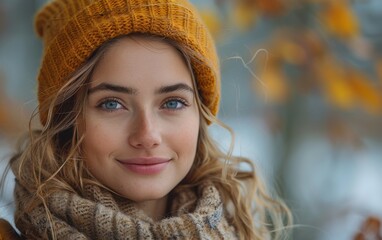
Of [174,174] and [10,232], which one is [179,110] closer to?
[174,174]

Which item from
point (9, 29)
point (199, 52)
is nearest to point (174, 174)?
point (199, 52)

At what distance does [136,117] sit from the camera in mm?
1858

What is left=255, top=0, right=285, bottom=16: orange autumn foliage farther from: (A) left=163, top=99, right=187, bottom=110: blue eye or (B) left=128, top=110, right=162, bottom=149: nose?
(B) left=128, top=110, right=162, bottom=149: nose

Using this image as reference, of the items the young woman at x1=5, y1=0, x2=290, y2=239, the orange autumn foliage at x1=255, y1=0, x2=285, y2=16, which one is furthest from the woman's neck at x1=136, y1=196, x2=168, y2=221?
the orange autumn foliage at x1=255, y1=0, x2=285, y2=16

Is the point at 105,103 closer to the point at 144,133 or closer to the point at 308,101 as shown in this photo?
the point at 144,133

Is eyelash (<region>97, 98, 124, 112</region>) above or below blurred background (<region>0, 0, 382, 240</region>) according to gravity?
above

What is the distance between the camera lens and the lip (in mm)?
1875

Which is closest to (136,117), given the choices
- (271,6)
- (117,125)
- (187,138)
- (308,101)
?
(117,125)

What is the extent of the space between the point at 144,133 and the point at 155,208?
31 centimetres

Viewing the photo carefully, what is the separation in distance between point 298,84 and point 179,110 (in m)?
1.33

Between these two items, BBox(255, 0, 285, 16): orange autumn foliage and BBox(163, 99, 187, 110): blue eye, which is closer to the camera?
BBox(163, 99, 187, 110): blue eye

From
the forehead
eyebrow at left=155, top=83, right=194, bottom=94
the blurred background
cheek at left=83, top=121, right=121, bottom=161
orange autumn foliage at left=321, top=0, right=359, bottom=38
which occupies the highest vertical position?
the forehead

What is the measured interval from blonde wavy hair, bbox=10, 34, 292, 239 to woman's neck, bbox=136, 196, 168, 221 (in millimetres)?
80

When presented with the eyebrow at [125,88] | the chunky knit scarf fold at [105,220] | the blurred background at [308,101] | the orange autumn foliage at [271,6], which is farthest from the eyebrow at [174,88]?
the orange autumn foliage at [271,6]
